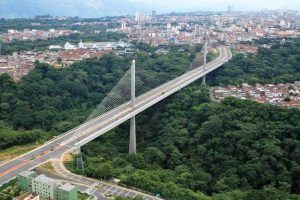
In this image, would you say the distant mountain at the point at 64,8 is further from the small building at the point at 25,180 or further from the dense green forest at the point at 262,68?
the small building at the point at 25,180

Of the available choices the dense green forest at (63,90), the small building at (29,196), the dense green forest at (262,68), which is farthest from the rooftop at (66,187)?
the dense green forest at (262,68)

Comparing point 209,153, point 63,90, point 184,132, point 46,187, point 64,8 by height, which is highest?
point 64,8

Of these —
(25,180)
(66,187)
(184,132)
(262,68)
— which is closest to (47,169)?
(25,180)

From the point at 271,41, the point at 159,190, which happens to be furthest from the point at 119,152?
the point at 271,41

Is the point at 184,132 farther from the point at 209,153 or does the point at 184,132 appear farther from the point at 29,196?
the point at 29,196

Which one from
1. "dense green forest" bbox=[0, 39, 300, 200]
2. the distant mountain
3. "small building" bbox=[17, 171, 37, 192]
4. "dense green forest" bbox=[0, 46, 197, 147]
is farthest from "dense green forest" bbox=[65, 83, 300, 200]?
the distant mountain
